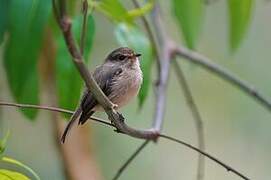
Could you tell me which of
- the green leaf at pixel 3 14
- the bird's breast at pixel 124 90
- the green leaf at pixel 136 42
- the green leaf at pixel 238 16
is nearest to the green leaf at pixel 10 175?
the bird's breast at pixel 124 90

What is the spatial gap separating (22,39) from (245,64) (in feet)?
8.00

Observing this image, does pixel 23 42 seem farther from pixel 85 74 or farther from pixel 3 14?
pixel 85 74

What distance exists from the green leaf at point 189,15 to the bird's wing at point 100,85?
17.2 inches

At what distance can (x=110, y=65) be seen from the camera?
197cm

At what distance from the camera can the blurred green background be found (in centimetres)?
390

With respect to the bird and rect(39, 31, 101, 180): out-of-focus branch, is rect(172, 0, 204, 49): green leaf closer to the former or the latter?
the bird

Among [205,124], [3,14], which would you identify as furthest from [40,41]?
[205,124]

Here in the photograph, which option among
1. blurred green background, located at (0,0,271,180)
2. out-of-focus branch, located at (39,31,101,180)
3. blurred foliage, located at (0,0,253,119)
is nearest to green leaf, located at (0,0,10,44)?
blurred foliage, located at (0,0,253,119)

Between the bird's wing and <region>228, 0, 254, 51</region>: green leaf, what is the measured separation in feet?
1.55

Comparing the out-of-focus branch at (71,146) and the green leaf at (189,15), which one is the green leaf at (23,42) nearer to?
the green leaf at (189,15)

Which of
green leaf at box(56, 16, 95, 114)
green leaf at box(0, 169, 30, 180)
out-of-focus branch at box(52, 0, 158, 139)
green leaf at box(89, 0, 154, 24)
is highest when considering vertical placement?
out-of-focus branch at box(52, 0, 158, 139)

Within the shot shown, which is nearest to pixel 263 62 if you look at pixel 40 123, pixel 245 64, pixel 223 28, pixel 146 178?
pixel 245 64

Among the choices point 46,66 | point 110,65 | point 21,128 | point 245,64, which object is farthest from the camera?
point 245,64

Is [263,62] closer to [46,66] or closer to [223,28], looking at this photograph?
[223,28]
